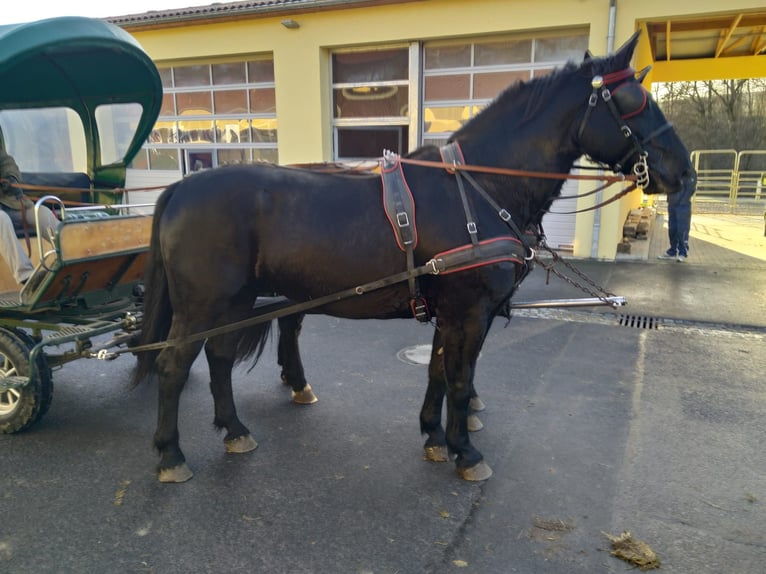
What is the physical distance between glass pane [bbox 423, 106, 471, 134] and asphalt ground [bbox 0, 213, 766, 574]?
6541 mm

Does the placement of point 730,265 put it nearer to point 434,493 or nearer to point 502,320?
point 502,320

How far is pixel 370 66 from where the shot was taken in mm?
10875

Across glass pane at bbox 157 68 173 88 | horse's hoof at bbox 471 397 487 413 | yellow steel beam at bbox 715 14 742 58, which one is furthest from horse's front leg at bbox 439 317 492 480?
glass pane at bbox 157 68 173 88

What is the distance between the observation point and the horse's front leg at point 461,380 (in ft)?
9.89

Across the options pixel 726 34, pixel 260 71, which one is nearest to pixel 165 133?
pixel 260 71

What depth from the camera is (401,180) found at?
2971 millimetres

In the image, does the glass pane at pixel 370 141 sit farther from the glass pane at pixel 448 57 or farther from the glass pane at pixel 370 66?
the glass pane at pixel 448 57

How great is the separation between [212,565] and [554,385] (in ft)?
9.93

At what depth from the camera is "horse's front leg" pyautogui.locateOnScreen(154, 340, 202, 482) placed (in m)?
3.13

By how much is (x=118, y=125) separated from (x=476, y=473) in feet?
15.2

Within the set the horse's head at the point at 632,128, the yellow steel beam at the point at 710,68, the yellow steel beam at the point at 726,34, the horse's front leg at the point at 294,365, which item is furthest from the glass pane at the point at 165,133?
the yellow steel beam at the point at 710,68

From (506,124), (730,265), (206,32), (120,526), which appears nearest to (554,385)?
(506,124)

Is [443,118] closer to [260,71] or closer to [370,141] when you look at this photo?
[370,141]

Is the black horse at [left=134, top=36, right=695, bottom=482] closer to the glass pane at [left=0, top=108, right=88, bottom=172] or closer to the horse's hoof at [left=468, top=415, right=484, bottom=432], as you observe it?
the horse's hoof at [left=468, top=415, right=484, bottom=432]
